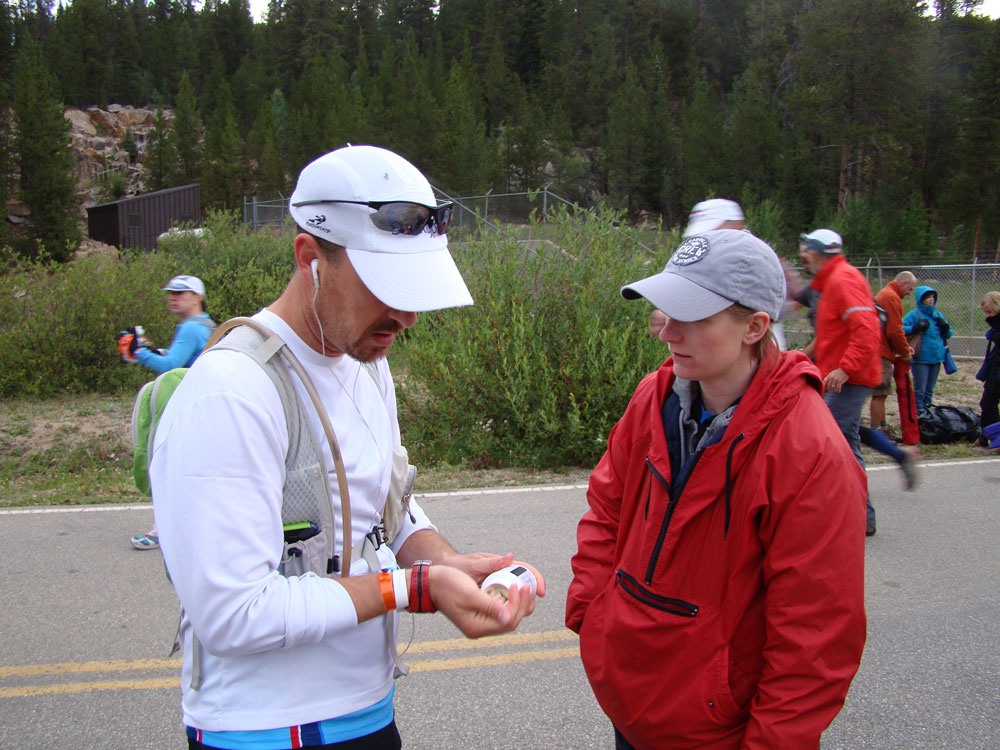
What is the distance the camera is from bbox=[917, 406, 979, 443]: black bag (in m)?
9.19

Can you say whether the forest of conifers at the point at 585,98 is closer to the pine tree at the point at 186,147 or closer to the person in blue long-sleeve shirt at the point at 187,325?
the pine tree at the point at 186,147

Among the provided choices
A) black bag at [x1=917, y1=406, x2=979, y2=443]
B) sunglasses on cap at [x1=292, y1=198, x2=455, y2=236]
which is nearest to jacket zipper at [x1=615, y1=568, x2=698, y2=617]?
sunglasses on cap at [x1=292, y1=198, x2=455, y2=236]

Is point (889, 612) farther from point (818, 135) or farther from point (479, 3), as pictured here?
point (479, 3)

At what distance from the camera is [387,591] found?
1.54 metres

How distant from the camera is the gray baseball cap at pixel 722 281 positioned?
6.58ft

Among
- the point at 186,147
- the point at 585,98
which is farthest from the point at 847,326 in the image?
the point at 585,98

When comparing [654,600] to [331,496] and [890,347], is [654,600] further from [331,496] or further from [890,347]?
[890,347]

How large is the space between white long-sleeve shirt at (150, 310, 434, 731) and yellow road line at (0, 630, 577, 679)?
2311 millimetres

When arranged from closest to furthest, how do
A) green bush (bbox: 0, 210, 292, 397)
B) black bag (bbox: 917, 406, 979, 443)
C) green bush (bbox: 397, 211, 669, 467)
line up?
green bush (bbox: 397, 211, 669, 467) → black bag (bbox: 917, 406, 979, 443) → green bush (bbox: 0, 210, 292, 397)

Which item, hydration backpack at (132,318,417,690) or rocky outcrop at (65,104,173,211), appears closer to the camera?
hydration backpack at (132,318,417,690)

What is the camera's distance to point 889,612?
4.70 meters

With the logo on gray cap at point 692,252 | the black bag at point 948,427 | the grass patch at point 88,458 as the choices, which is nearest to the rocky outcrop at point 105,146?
the grass patch at point 88,458

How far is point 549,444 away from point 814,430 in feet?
22.3

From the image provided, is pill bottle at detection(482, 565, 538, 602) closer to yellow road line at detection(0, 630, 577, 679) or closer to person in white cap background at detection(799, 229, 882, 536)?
yellow road line at detection(0, 630, 577, 679)
